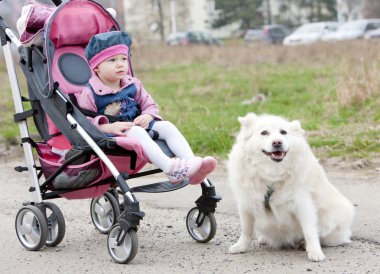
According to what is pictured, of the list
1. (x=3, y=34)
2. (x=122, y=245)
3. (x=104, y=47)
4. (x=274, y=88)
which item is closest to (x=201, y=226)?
(x=122, y=245)

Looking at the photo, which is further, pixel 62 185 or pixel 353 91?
pixel 353 91

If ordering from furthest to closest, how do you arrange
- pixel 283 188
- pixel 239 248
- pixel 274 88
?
pixel 274 88
pixel 239 248
pixel 283 188

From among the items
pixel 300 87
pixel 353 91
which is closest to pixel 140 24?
pixel 300 87

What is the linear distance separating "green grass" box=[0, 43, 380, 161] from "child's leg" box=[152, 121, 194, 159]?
3.47 metres

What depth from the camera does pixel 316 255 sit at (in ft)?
15.7

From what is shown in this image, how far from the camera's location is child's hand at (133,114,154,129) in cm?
525

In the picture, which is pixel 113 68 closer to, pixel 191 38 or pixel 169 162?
pixel 169 162

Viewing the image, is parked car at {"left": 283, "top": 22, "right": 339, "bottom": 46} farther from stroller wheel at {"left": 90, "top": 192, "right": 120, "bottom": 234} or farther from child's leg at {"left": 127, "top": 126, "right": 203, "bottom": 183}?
child's leg at {"left": 127, "top": 126, "right": 203, "bottom": 183}

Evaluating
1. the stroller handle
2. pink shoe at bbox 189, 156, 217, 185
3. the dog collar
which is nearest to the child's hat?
the stroller handle

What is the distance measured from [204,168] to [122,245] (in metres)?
0.76

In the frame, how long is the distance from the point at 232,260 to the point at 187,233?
36.2 inches

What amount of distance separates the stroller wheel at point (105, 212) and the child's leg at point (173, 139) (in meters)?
0.93

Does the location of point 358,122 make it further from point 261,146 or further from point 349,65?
point 261,146

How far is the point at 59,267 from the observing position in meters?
5.04
